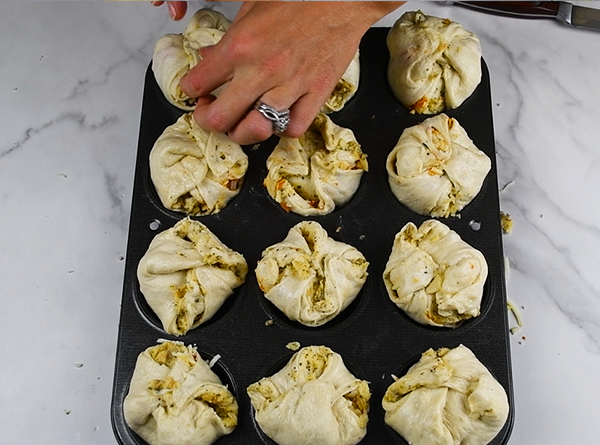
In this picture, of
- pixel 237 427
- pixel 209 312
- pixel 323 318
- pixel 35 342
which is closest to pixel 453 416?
pixel 323 318

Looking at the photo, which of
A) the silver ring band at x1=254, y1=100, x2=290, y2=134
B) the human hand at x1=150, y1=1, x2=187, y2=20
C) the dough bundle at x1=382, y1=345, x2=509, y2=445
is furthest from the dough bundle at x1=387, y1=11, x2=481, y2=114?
the dough bundle at x1=382, y1=345, x2=509, y2=445

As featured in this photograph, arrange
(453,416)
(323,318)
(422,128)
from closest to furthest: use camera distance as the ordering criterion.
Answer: (453,416) < (323,318) < (422,128)

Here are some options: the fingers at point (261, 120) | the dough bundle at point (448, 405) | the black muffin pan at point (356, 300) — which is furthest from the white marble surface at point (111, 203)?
the fingers at point (261, 120)

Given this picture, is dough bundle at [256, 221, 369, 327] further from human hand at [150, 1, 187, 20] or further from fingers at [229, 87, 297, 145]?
human hand at [150, 1, 187, 20]

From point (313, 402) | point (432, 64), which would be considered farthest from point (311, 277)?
point (432, 64)

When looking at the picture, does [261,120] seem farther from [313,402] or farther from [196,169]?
[313,402]

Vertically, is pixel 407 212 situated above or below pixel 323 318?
above

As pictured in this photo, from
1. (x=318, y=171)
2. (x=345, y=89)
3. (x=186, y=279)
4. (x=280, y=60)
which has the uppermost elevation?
(x=280, y=60)

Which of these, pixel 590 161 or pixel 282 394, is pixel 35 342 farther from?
pixel 590 161
